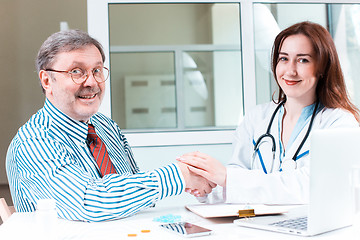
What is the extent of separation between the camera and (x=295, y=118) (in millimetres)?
1971

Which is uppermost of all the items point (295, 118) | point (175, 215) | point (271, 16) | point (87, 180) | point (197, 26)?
point (197, 26)

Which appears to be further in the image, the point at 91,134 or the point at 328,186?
the point at 91,134

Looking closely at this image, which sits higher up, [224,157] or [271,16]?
[271,16]

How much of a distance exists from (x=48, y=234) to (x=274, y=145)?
1111 mm

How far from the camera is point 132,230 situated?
1.26 meters

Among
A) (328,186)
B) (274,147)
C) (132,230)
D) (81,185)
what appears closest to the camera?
(328,186)

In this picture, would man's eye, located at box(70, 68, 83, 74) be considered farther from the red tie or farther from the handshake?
the handshake

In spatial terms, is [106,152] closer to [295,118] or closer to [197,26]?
[295,118]

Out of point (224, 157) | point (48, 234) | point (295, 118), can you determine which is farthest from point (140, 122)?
point (48, 234)

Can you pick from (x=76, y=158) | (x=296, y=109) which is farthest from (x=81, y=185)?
(x=296, y=109)

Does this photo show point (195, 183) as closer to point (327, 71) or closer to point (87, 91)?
point (87, 91)

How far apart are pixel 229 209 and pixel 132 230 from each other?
14.4 inches

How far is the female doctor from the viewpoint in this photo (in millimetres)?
1818

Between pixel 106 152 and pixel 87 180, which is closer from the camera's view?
pixel 87 180
